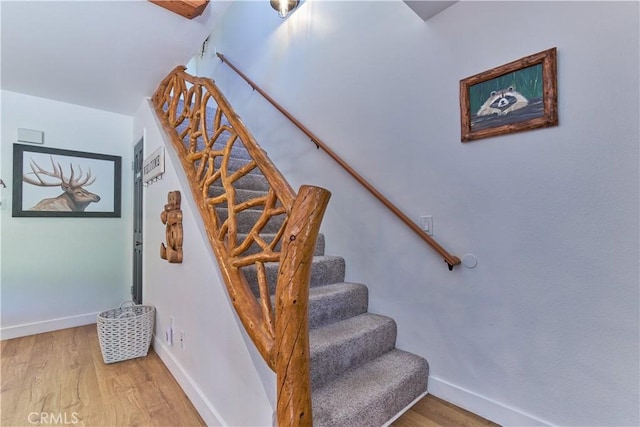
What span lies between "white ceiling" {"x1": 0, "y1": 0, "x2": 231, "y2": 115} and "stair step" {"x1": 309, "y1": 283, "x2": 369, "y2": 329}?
6.60 ft

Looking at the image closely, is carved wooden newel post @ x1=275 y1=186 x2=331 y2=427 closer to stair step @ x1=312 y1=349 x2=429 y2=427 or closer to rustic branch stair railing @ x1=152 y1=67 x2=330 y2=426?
rustic branch stair railing @ x1=152 y1=67 x2=330 y2=426

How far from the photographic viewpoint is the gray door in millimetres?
3098

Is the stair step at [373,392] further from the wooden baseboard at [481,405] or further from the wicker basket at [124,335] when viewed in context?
the wicker basket at [124,335]

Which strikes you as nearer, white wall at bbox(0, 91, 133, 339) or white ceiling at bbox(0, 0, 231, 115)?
white ceiling at bbox(0, 0, 231, 115)

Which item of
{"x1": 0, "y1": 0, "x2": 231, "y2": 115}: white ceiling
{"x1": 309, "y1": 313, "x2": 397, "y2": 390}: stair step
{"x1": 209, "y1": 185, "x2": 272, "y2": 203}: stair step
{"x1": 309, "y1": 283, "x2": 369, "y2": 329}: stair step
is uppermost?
{"x1": 0, "y1": 0, "x2": 231, "y2": 115}: white ceiling

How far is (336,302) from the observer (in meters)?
1.94

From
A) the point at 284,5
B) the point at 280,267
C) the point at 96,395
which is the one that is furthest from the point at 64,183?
the point at 280,267

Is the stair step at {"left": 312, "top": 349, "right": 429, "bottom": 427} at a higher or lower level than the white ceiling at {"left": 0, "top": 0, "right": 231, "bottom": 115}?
lower

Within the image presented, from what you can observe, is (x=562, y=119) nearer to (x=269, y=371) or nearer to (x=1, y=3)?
(x=269, y=371)

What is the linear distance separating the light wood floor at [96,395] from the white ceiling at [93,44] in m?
2.35

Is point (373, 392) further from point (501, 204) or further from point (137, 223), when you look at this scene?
point (137, 223)

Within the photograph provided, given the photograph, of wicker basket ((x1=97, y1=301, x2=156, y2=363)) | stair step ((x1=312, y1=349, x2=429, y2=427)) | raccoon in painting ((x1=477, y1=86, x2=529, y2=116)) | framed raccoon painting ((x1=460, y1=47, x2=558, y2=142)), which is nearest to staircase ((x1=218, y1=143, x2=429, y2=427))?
stair step ((x1=312, y1=349, x2=429, y2=427))

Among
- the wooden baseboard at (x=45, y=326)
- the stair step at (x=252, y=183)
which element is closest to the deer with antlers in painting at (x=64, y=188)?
the wooden baseboard at (x=45, y=326)

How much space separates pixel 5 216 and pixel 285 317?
3.44 m
